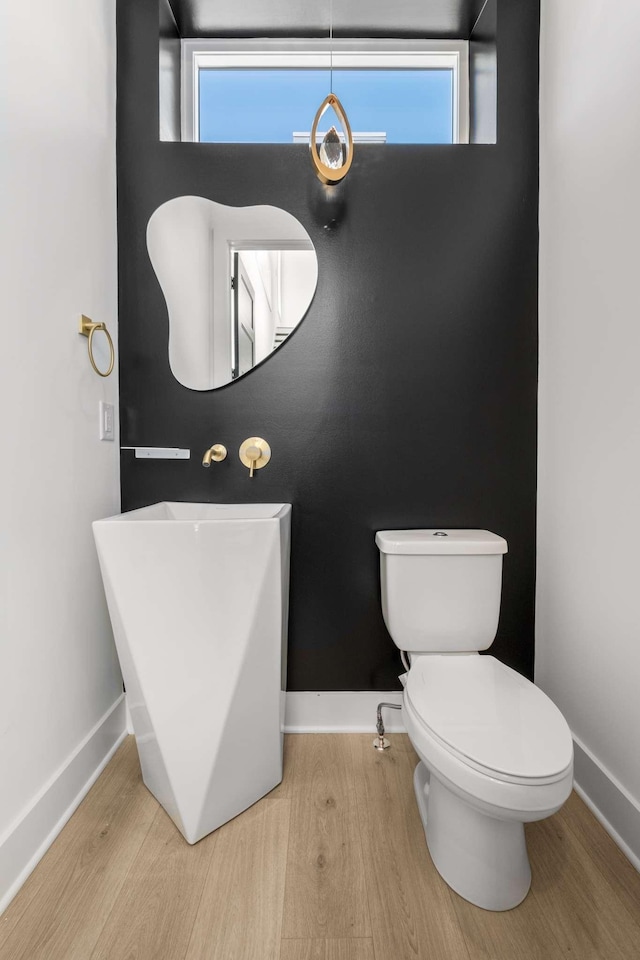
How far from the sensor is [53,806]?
1233 mm

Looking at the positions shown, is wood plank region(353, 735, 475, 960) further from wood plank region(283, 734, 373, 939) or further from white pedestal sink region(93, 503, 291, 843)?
white pedestal sink region(93, 503, 291, 843)

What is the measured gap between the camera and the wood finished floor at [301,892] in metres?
0.97

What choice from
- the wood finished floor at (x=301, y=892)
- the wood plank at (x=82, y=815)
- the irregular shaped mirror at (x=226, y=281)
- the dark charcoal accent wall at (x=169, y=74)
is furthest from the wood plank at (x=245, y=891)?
the dark charcoal accent wall at (x=169, y=74)

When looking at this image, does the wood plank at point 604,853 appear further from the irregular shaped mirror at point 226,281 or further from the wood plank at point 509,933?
the irregular shaped mirror at point 226,281

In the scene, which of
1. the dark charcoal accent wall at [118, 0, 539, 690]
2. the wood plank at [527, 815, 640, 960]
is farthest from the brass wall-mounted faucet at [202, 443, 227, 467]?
the wood plank at [527, 815, 640, 960]

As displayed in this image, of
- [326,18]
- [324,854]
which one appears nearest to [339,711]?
[324,854]

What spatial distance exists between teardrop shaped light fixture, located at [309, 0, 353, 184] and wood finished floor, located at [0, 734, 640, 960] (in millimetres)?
1888

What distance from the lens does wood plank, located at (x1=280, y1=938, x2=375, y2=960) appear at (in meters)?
0.95

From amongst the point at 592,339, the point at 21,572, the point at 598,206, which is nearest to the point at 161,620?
the point at 21,572

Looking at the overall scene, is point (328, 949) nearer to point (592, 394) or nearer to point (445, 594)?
point (445, 594)

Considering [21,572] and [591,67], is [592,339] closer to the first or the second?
[591,67]

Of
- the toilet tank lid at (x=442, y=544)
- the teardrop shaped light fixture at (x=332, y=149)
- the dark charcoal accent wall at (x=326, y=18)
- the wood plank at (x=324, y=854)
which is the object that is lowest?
the wood plank at (x=324, y=854)

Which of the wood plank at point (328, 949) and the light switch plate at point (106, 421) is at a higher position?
the light switch plate at point (106, 421)

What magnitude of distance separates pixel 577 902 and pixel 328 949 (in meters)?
0.56
